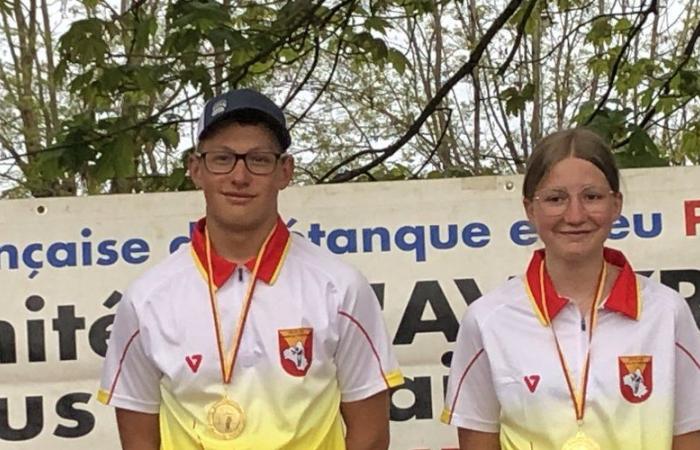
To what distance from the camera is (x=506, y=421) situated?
282 centimetres

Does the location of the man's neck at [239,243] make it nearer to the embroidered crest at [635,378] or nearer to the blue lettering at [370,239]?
the embroidered crest at [635,378]

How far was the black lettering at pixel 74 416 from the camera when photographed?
4.26 m

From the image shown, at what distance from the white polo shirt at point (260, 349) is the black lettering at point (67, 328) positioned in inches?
54.4

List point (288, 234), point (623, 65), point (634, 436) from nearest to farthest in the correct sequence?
point (634, 436) → point (288, 234) → point (623, 65)

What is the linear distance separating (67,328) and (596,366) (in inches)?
90.2

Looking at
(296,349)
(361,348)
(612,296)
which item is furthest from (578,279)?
(296,349)

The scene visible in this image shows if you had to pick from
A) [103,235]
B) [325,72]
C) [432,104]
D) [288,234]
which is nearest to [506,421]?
[288,234]

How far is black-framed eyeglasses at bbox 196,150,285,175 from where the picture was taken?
9.14 ft

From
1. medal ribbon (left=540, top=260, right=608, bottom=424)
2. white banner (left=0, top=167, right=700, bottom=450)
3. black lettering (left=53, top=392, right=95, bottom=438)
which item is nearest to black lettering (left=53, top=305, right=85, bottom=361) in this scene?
white banner (left=0, top=167, right=700, bottom=450)

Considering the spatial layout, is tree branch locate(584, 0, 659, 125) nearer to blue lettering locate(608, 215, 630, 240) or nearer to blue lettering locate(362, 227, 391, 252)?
blue lettering locate(608, 215, 630, 240)

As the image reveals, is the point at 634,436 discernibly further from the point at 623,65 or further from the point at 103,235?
the point at 623,65

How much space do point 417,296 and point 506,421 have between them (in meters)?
1.44

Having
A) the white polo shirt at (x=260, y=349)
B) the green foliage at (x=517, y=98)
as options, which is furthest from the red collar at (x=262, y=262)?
the green foliage at (x=517, y=98)

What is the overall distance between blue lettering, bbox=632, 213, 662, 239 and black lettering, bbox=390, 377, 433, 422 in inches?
37.9
